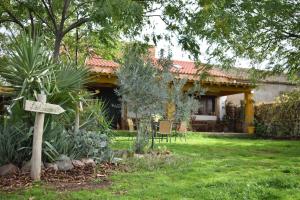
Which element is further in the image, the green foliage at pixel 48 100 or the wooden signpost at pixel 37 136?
the green foliage at pixel 48 100

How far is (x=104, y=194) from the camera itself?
5273mm

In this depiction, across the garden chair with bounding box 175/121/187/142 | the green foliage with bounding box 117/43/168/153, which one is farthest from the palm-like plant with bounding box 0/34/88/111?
the garden chair with bounding box 175/121/187/142

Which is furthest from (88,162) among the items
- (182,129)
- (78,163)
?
(182,129)

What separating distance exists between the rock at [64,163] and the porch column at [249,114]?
1629 cm

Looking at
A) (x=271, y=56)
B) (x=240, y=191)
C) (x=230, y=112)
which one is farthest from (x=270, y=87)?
(x=240, y=191)

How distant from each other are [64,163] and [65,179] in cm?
67

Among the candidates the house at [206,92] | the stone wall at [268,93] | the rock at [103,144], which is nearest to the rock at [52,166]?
the rock at [103,144]

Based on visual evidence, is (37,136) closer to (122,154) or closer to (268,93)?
(122,154)

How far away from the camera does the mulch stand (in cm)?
571

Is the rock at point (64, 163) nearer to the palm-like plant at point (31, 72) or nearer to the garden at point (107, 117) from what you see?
the garden at point (107, 117)

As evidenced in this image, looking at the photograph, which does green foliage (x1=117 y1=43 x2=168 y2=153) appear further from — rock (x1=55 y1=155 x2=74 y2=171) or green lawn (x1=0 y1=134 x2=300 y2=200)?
rock (x1=55 y1=155 x2=74 y2=171)

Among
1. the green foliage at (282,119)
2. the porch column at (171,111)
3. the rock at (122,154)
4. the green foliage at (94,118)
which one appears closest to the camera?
the green foliage at (94,118)

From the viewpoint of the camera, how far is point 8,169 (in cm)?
637

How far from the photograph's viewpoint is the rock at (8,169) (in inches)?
249
